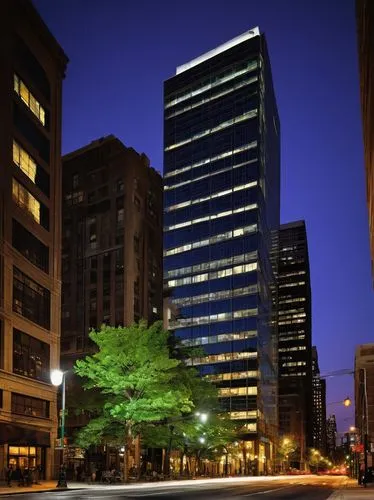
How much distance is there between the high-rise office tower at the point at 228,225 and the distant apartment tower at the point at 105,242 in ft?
47.5

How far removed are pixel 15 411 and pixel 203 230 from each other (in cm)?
12326

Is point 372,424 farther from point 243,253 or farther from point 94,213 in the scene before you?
point 94,213

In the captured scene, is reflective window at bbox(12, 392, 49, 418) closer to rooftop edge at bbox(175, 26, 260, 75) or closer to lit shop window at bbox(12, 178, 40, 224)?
lit shop window at bbox(12, 178, 40, 224)

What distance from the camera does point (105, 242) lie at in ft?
492

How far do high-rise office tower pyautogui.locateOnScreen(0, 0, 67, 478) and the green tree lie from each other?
Result: 5.23 m

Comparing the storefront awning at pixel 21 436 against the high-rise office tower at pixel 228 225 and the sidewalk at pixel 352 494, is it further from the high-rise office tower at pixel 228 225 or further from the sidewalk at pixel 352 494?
the high-rise office tower at pixel 228 225

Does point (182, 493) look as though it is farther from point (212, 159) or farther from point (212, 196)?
point (212, 159)

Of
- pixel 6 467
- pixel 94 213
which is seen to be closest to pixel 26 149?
pixel 6 467

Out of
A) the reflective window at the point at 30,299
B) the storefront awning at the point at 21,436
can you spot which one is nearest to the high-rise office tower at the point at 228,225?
the reflective window at the point at 30,299

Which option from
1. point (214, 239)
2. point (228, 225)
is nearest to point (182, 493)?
point (228, 225)

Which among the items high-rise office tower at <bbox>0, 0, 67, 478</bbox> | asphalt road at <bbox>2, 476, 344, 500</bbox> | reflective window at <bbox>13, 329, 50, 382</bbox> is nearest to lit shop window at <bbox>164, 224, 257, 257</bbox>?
high-rise office tower at <bbox>0, 0, 67, 478</bbox>

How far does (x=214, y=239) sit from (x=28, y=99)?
11071cm

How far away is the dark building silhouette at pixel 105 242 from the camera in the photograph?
474 ft

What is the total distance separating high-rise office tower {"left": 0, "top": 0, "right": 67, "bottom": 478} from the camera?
50969mm
